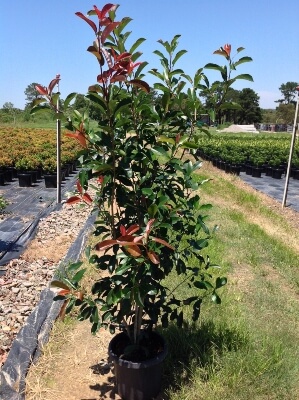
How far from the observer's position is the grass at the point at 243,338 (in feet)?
8.12

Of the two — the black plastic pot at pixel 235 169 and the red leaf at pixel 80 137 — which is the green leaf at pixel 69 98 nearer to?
the red leaf at pixel 80 137

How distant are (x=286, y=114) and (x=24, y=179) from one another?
2806 inches

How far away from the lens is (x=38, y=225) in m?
6.50

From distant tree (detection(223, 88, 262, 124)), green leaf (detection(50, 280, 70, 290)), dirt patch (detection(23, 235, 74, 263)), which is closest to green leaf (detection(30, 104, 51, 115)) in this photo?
green leaf (detection(50, 280, 70, 290))

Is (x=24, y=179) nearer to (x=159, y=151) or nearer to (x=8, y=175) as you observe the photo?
(x=8, y=175)

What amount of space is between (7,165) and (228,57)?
932cm

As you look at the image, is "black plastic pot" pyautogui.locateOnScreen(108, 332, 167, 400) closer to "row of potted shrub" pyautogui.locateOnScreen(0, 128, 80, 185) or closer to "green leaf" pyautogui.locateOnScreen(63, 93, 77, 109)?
"green leaf" pyautogui.locateOnScreen(63, 93, 77, 109)

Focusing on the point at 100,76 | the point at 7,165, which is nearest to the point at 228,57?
the point at 100,76

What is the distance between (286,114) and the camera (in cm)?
7281

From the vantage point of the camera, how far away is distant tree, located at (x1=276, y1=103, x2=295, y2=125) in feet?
234

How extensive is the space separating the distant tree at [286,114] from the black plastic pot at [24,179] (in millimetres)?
68359

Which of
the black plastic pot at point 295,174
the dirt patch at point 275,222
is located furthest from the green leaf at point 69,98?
the black plastic pot at point 295,174

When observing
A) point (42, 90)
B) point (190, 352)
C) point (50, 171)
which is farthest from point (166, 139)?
point (50, 171)

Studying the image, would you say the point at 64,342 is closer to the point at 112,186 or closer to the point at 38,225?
the point at 112,186
